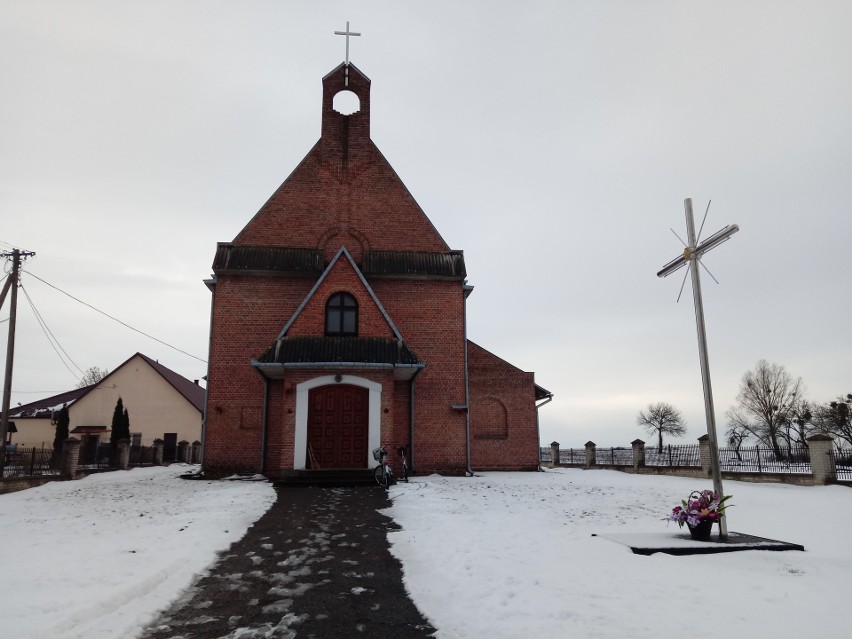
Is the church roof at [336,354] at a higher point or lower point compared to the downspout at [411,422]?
higher

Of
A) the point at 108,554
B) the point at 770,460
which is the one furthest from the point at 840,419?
the point at 108,554

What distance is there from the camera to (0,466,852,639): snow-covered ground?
4.53 metres

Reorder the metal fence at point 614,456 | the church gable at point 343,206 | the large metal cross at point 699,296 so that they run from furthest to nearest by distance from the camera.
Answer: the metal fence at point 614,456
the church gable at point 343,206
the large metal cross at point 699,296

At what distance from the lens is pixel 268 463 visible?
17.3 m

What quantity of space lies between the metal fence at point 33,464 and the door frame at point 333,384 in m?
11.9

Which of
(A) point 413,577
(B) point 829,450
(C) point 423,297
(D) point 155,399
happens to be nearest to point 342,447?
(C) point 423,297

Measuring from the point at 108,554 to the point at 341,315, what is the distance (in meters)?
10.5

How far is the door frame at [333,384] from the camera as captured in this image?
15.1m

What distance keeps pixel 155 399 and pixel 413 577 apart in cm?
3524

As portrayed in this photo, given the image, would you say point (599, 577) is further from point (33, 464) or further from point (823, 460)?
point (33, 464)

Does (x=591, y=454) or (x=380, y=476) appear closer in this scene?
(x=380, y=476)

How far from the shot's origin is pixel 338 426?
1549 centimetres

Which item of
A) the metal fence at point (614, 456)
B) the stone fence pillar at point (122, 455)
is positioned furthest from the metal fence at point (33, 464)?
the metal fence at point (614, 456)

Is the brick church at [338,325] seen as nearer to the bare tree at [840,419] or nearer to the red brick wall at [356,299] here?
the red brick wall at [356,299]
